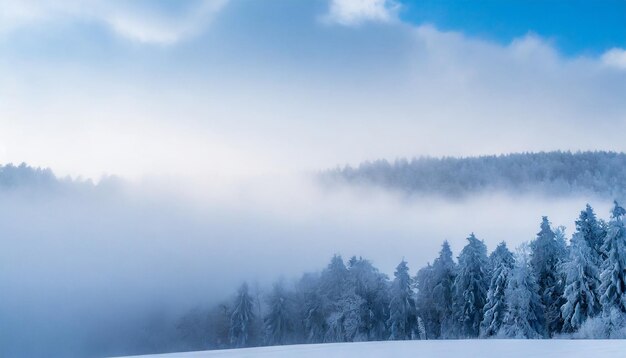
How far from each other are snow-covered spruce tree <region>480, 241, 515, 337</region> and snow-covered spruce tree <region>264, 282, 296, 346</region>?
2771cm

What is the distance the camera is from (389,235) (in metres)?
→ 138

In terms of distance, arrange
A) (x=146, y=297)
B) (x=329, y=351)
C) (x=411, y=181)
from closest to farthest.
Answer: (x=329, y=351)
(x=146, y=297)
(x=411, y=181)

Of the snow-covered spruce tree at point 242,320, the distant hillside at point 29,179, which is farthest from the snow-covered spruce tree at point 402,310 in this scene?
the distant hillside at point 29,179

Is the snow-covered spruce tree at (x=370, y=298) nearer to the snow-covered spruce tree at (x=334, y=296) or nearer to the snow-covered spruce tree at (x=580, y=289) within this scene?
the snow-covered spruce tree at (x=334, y=296)

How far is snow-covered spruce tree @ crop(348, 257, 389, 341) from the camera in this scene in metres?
62.4

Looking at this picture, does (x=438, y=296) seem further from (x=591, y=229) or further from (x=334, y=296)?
(x=591, y=229)

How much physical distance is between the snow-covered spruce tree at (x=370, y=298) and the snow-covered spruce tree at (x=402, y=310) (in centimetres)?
165

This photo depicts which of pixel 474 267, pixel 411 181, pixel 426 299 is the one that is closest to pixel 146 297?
pixel 426 299

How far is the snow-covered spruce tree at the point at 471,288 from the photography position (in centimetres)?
5547

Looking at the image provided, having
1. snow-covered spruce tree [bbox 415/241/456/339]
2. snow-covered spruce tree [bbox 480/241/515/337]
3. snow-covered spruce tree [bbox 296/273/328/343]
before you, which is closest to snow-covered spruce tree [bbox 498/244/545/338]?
snow-covered spruce tree [bbox 480/241/515/337]

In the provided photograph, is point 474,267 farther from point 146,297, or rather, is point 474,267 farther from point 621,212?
point 146,297

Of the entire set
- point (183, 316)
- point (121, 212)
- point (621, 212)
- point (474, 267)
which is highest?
point (121, 212)

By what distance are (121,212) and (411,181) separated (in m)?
102

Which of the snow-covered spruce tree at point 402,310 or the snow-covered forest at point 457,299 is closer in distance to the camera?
the snow-covered forest at point 457,299
